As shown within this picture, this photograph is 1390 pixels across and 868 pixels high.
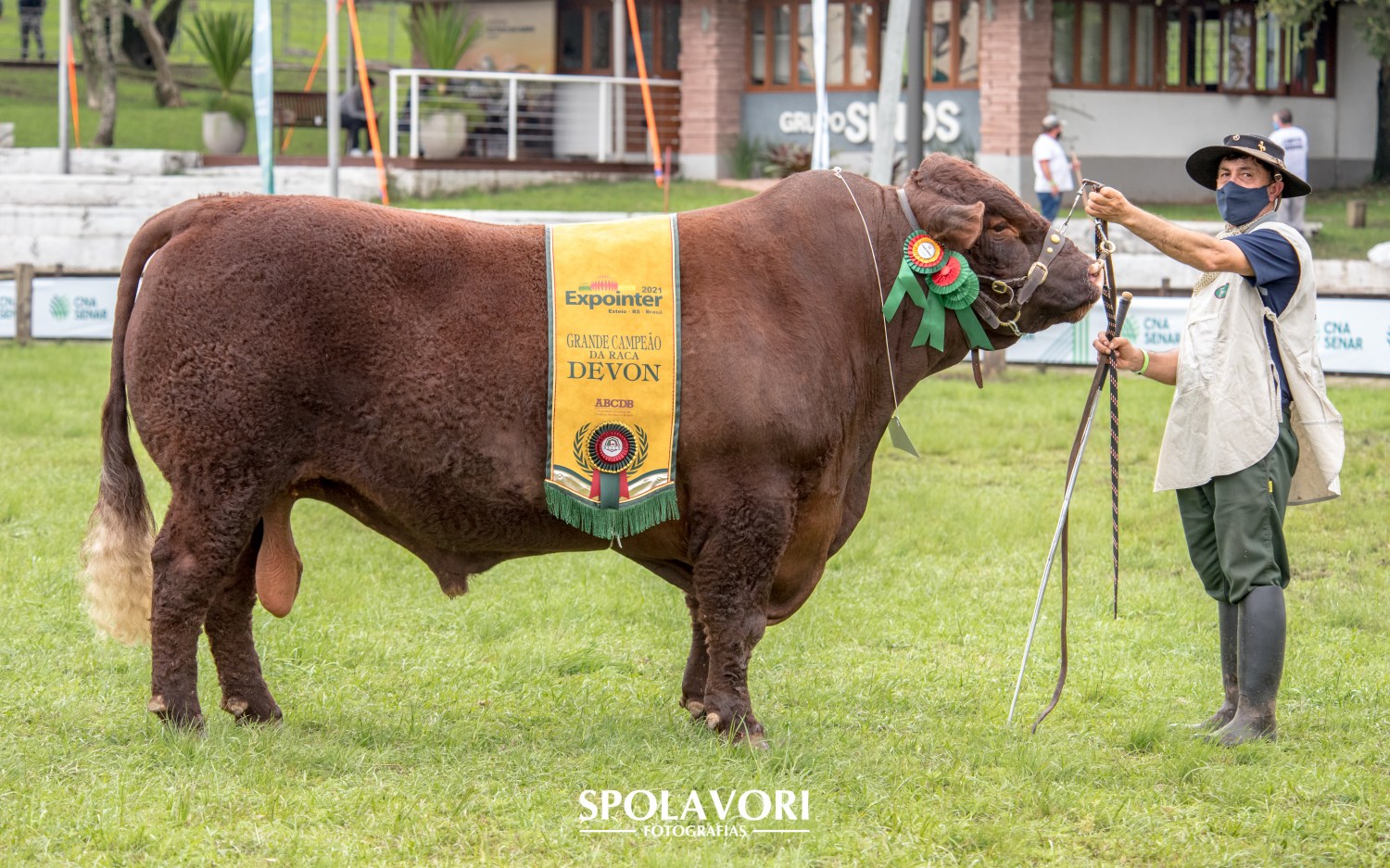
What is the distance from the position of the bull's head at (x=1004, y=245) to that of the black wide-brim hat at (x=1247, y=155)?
54cm

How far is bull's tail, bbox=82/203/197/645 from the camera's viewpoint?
16.7 feet

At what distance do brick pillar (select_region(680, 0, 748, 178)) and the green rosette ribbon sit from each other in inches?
802

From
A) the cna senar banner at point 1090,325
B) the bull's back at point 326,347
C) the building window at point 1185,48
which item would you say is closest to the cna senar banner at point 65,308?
the cna senar banner at point 1090,325

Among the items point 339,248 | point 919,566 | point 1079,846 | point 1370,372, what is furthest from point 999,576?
point 1370,372

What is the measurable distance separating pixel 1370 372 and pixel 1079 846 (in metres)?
10.8

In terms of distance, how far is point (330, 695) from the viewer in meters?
5.69

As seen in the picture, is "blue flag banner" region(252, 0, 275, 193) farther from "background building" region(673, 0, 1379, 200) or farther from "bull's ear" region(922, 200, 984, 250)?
"background building" region(673, 0, 1379, 200)

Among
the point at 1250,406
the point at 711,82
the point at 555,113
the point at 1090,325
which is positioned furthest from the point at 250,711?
the point at 555,113

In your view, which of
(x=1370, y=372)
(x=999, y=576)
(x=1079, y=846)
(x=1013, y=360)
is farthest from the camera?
(x=1013, y=360)

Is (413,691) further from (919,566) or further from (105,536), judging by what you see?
(919,566)

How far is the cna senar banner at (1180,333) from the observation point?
45.0ft

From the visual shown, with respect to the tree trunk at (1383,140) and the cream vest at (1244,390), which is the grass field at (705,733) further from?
the tree trunk at (1383,140)

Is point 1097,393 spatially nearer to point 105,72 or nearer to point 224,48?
point 224,48

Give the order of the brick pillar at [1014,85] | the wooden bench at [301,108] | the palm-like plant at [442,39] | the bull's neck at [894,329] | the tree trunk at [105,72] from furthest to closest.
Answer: the tree trunk at [105,72]
the wooden bench at [301,108]
the palm-like plant at [442,39]
the brick pillar at [1014,85]
the bull's neck at [894,329]
